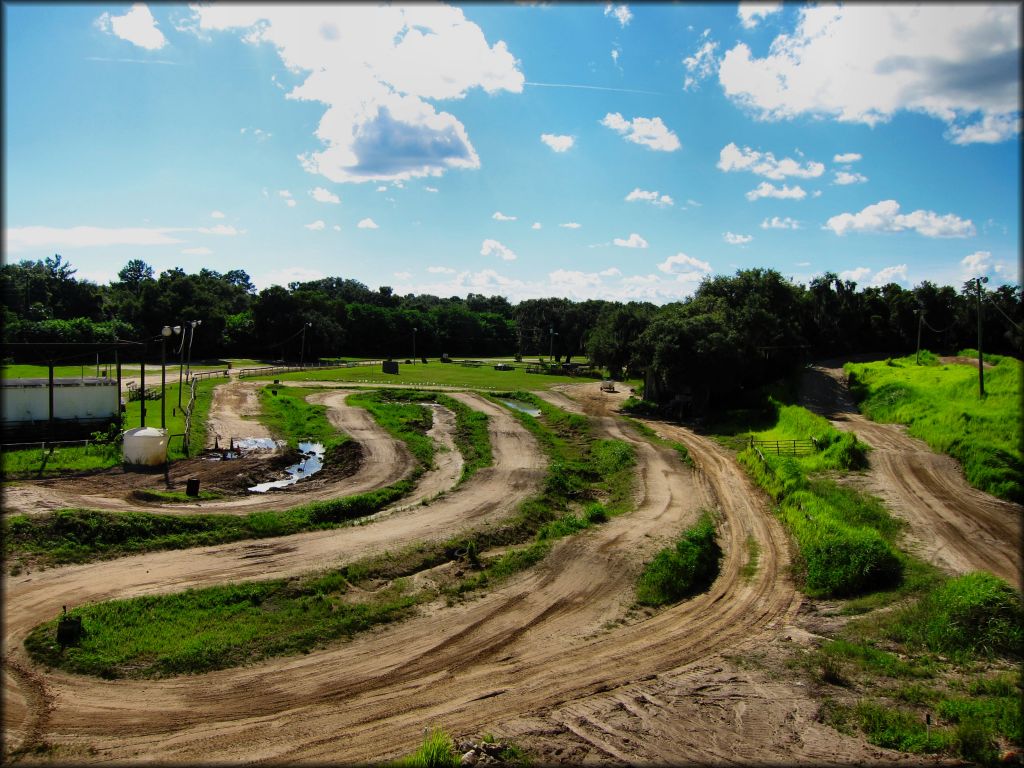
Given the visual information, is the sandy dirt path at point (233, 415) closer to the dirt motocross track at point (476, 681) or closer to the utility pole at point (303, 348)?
the dirt motocross track at point (476, 681)

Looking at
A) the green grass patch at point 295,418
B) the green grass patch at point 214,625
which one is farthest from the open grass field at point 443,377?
the green grass patch at point 214,625

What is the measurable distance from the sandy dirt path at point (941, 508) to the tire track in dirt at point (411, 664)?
576cm

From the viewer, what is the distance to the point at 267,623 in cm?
1614

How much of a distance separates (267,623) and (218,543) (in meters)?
6.29

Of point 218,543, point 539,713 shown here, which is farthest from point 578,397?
point 539,713

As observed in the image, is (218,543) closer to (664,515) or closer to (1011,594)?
(664,515)

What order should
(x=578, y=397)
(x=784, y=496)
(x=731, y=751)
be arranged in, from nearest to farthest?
(x=731, y=751), (x=784, y=496), (x=578, y=397)

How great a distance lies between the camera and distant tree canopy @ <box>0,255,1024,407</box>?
51.2m

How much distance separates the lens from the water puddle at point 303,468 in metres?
29.2

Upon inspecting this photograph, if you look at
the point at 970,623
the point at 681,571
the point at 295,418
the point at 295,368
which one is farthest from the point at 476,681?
the point at 295,368

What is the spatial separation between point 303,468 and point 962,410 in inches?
1476

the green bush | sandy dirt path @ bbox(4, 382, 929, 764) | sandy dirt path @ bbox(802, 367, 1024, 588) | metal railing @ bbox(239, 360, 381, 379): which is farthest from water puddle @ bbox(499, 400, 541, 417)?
the green bush

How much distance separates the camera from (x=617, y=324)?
7056 centimetres

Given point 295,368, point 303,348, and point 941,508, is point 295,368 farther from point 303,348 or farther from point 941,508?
point 941,508
